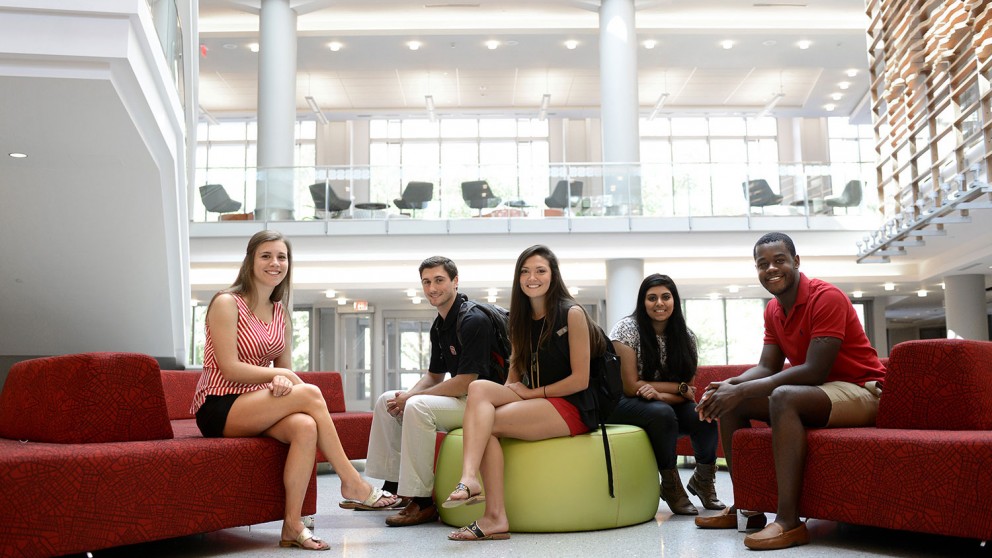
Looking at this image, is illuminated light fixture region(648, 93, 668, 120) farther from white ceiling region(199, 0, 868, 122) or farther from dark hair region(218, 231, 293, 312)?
dark hair region(218, 231, 293, 312)

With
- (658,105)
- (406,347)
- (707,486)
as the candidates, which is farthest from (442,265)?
(658,105)

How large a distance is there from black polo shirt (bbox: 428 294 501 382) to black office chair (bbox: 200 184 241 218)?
9.15 m

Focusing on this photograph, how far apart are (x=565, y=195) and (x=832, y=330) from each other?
939 centimetres

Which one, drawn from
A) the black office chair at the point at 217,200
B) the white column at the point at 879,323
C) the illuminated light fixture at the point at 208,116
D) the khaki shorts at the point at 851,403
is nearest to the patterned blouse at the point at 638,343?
the khaki shorts at the point at 851,403

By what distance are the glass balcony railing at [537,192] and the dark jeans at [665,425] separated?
841 cm

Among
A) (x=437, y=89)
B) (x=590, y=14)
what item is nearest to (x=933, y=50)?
(x=590, y=14)

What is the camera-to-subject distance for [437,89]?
1983 centimetres

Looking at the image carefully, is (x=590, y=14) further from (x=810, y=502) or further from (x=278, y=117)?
(x=810, y=502)

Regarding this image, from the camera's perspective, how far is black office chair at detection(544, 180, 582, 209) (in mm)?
12633

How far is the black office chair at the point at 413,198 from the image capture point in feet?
41.9

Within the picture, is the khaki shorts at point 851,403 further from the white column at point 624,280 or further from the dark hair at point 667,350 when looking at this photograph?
the white column at point 624,280

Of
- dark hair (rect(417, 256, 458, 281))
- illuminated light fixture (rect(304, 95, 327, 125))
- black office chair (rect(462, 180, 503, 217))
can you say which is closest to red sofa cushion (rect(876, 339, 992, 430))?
dark hair (rect(417, 256, 458, 281))

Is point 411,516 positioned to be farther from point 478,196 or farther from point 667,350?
point 478,196

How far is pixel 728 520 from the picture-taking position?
370cm
